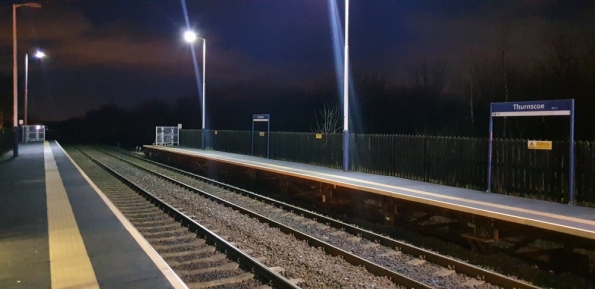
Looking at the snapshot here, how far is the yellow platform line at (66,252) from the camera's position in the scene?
642 cm

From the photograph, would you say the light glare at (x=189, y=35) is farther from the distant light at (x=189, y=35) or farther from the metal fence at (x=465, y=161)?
the metal fence at (x=465, y=161)

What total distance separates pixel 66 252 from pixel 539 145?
390 inches

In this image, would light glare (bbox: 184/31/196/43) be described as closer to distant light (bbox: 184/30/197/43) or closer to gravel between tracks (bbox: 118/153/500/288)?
distant light (bbox: 184/30/197/43)

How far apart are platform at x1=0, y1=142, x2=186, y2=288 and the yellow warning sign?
28.2 ft

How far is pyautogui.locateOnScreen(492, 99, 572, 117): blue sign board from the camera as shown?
1055 centimetres

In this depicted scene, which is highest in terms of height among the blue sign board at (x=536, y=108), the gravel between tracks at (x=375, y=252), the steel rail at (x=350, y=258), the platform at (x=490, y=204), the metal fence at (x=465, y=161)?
the blue sign board at (x=536, y=108)

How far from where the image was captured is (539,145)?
A: 11.3 meters

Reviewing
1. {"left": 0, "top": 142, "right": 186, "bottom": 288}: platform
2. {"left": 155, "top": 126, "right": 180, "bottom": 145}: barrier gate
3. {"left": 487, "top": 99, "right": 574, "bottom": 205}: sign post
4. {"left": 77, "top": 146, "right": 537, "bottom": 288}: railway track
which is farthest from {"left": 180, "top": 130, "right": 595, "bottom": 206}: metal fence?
{"left": 155, "top": 126, "right": 180, "bottom": 145}: barrier gate

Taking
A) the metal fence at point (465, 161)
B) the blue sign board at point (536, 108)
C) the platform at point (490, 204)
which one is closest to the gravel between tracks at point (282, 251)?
the platform at point (490, 204)

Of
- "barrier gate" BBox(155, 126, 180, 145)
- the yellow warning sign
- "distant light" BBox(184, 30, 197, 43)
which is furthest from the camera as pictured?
"barrier gate" BBox(155, 126, 180, 145)

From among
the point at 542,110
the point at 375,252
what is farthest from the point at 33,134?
the point at 542,110

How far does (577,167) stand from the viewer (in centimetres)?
1070

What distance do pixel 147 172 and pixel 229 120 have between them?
44815 mm

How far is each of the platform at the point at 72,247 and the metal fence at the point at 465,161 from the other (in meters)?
8.59
